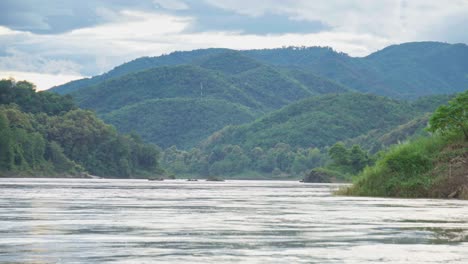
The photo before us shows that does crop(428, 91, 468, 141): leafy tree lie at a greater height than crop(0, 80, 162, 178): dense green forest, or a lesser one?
greater

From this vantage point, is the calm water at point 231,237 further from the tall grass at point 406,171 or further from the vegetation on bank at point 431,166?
the tall grass at point 406,171

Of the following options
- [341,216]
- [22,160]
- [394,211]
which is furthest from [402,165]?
[22,160]

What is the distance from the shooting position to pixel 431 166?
54625 mm

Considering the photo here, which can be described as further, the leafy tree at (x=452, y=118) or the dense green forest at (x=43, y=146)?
the dense green forest at (x=43, y=146)

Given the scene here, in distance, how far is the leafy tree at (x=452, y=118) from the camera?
191 ft

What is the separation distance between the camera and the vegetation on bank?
53.3 metres

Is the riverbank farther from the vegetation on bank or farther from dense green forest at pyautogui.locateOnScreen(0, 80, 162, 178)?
dense green forest at pyautogui.locateOnScreen(0, 80, 162, 178)

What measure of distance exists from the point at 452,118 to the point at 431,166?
5.15 meters

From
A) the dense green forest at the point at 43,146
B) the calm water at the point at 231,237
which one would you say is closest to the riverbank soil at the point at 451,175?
the calm water at the point at 231,237

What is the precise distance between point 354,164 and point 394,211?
133 metres

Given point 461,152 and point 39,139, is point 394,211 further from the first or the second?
point 39,139

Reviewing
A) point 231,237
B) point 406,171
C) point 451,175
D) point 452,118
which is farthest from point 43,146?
point 231,237

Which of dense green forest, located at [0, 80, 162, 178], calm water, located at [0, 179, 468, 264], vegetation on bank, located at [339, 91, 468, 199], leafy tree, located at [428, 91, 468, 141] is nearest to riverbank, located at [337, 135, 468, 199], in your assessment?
vegetation on bank, located at [339, 91, 468, 199]

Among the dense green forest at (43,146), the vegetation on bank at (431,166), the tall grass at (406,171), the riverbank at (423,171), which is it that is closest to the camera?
the riverbank at (423,171)
